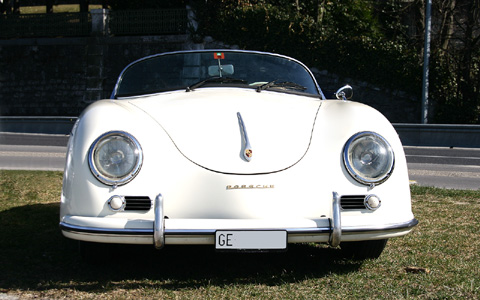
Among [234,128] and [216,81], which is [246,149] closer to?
[234,128]

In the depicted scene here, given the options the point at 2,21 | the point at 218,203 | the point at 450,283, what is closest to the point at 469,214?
the point at 450,283

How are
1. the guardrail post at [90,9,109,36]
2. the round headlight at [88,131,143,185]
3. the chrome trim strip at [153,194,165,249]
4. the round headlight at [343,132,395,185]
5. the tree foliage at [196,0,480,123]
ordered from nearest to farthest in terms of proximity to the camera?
the chrome trim strip at [153,194,165,249]
the round headlight at [88,131,143,185]
the round headlight at [343,132,395,185]
the tree foliage at [196,0,480,123]
the guardrail post at [90,9,109,36]

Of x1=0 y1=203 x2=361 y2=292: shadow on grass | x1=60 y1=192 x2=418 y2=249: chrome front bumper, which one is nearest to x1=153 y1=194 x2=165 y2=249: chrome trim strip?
x1=60 y1=192 x2=418 y2=249: chrome front bumper

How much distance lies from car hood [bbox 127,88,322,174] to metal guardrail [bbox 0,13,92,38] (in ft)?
82.1

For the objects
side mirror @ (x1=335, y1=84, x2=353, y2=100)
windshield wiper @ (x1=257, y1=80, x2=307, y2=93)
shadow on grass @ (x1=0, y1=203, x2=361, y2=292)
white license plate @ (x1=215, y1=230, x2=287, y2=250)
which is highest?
windshield wiper @ (x1=257, y1=80, x2=307, y2=93)

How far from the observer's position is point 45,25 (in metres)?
28.6

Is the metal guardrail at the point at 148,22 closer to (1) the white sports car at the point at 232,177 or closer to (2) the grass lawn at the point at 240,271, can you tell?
(2) the grass lawn at the point at 240,271

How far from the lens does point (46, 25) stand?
2859 cm

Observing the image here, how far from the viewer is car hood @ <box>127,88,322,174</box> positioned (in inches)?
144

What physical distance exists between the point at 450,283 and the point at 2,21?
28925 millimetres

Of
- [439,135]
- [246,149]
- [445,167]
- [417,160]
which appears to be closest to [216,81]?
[246,149]

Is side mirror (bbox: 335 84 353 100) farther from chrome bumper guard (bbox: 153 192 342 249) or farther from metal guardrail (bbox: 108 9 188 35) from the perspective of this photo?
metal guardrail (bbox: 108 9 188 35)

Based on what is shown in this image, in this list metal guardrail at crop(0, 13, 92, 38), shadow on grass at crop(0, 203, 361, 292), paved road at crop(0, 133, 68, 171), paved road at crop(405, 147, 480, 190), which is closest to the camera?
shadow on grass at crop(0, 203, 361, 292)

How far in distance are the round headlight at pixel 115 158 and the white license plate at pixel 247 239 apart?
2.03ft
